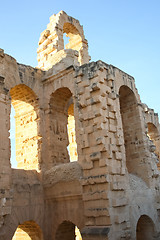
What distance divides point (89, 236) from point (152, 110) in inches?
→ 354

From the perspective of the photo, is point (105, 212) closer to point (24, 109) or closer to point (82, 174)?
point (82, 174)

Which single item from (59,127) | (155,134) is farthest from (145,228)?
(155,134)

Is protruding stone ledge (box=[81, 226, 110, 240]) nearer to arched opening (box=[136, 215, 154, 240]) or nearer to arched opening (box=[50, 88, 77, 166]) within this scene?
arched opening (box=[136, 215, 154, 240])

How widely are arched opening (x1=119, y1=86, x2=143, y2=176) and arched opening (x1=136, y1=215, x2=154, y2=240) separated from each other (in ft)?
4.77

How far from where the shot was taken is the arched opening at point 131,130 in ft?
30.1

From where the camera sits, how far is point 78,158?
7.68 m

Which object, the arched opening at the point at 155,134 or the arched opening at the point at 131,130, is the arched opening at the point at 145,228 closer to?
the arched opening at the point at 131,130

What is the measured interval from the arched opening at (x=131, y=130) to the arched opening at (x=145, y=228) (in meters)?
1.45

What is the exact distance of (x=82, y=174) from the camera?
745 cm

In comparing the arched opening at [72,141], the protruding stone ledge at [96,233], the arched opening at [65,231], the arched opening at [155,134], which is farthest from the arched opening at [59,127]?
the arched opening at [155,134]

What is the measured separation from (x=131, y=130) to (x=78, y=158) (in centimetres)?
276

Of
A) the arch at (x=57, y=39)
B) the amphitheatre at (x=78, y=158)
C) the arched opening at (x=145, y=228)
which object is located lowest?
the arched opening at (x=145, y=228)

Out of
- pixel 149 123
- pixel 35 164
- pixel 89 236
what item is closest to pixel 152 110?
pixel 149 123

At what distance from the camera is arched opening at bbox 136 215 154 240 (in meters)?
8.25
